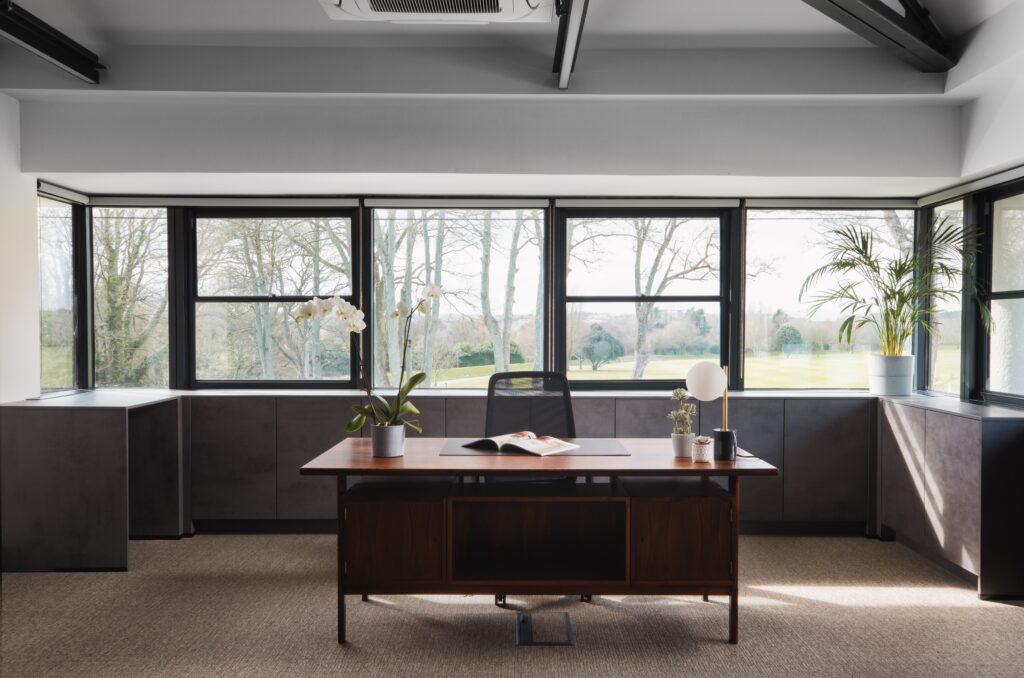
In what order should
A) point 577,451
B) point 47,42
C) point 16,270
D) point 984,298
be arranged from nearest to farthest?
point 577,451 → point 47,42 → point 16,270 → point 984,298

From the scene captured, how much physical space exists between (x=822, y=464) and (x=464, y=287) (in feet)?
8.85

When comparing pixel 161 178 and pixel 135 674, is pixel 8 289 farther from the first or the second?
pixel 135 674

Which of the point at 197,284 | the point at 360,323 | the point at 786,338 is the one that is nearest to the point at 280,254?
the point at 197,284

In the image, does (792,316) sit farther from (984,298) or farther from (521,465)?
(521,465)

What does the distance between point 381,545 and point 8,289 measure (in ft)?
9.06

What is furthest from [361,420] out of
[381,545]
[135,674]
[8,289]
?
[8,289]

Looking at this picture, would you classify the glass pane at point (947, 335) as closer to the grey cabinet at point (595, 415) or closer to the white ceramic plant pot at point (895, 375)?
the white ceramic plant pot at point (895, 375)

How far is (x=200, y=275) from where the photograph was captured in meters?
4.82

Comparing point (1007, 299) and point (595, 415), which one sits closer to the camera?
point (1007, 299)

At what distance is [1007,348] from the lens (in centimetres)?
403

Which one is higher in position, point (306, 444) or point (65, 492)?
point (306, 444)

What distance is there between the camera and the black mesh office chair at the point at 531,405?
361 cm

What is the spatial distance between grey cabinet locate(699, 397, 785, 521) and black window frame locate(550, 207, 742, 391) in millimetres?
462

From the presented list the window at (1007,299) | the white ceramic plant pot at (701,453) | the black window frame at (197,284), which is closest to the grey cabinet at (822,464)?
the window at (1007,299)
